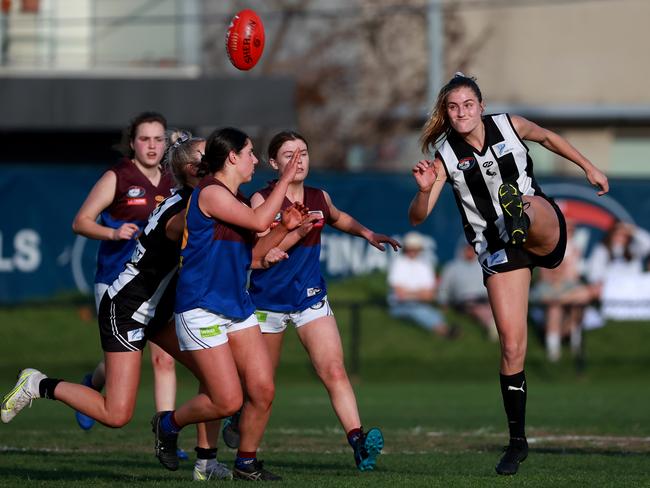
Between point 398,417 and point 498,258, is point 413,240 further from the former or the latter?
point 498,258

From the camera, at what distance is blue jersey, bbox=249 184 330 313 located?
766cm

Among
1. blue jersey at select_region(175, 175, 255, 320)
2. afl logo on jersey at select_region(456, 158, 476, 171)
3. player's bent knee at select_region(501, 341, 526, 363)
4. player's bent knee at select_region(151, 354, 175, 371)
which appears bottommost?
player's bent knee at select_region(151, 354, 175, 371)

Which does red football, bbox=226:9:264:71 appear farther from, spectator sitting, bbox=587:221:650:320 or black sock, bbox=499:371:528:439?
spectator sitting, bbox=587:221:650:320

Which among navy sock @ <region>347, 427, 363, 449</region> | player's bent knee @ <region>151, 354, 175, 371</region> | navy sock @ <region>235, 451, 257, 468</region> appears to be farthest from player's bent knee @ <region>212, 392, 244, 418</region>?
player's bent knee @ <region>151, 354, 175, 371</region>

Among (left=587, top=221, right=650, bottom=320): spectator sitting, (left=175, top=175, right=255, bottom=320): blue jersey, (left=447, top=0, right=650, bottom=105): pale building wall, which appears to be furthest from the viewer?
(left=447, top=0, right=650, bottom=105): pale building wall

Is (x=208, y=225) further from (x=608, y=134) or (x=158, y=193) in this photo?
(x=608, y=134)

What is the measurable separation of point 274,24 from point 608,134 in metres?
7.31

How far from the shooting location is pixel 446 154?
24.1 ft

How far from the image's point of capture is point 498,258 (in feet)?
23.7

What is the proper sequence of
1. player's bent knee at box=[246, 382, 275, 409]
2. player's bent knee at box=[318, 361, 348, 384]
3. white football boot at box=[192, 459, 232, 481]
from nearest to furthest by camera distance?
player's bent knee at box=[246, 382, 275, 409], white football boot at box=[192, 459, 232, 481], player's bent knee at box=[318, 361, 348, 384]

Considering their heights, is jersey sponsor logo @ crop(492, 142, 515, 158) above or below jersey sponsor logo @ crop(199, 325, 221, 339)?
above

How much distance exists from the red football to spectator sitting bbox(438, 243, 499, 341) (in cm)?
889

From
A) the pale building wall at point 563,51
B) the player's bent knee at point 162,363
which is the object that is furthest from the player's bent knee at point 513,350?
the pale building wall at point 563,51

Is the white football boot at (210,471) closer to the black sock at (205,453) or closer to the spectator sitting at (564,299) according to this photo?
the black sock at (205,453)
